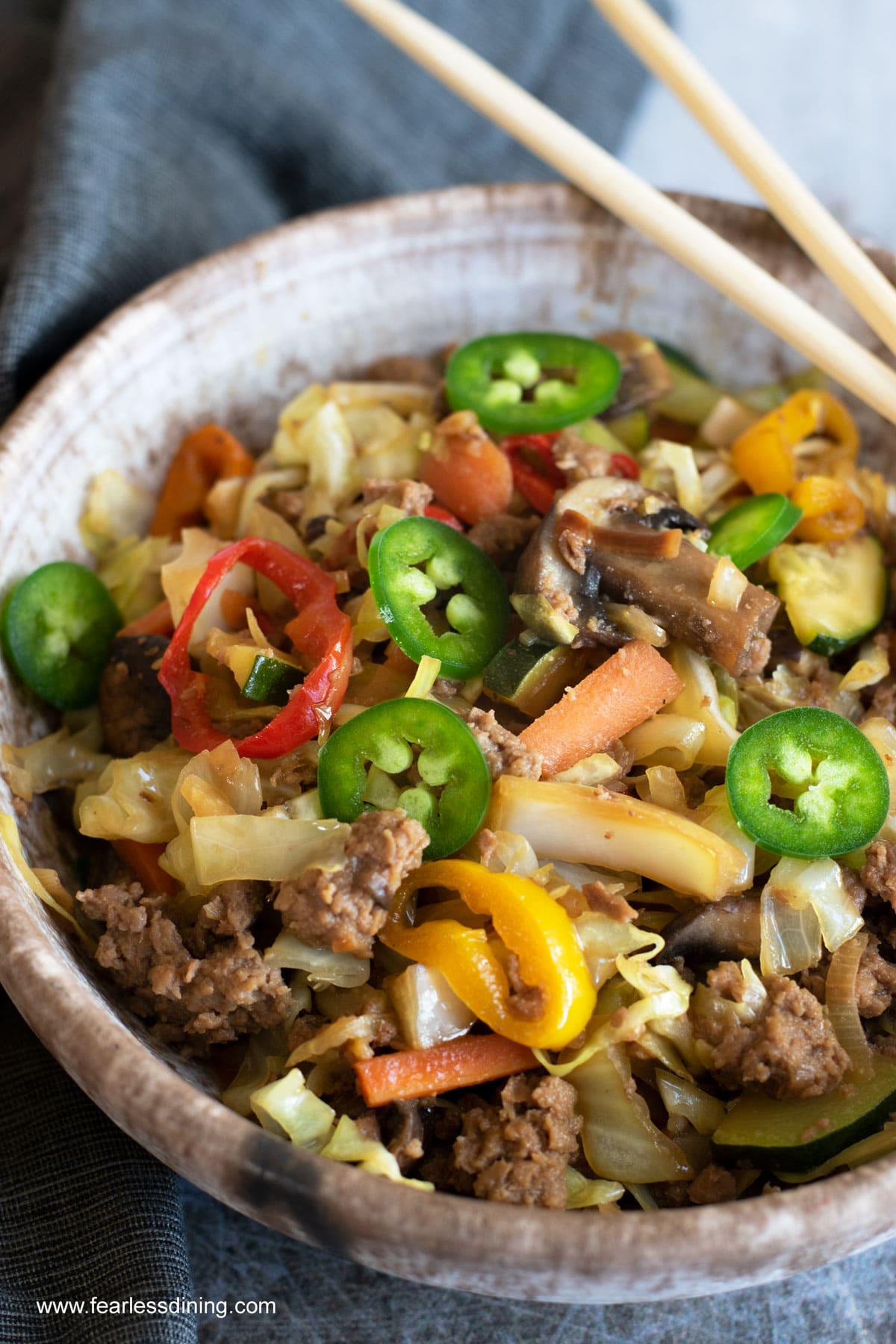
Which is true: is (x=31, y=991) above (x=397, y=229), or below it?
below

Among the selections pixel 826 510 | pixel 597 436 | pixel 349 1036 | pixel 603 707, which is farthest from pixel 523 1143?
pixel 597 436

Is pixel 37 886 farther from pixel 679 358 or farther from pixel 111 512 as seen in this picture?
pixel 679 358

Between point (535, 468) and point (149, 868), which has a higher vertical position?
point (535, 468)

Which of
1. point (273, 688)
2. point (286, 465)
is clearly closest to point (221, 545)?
point (286, 465)

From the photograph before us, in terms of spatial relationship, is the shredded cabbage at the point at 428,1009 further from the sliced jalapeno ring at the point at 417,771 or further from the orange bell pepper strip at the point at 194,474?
the orange bell pepper strip at the point at 194,474

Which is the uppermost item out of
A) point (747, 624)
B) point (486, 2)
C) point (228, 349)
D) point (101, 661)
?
point (486, 2)

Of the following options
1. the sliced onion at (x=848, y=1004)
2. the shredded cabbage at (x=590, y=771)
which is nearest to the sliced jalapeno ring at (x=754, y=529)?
the shredded cabbage at (x=590, y=771)

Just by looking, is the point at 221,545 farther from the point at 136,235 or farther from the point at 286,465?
the point at 136,235
